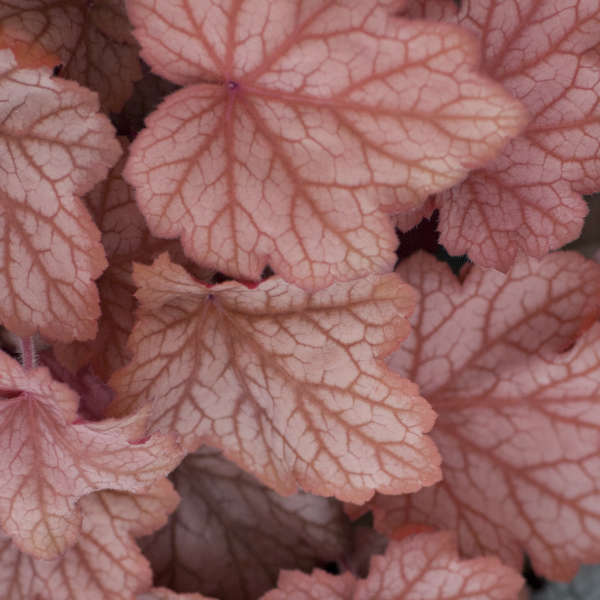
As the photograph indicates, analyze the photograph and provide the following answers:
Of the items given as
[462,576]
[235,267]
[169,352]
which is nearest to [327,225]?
[235,267]

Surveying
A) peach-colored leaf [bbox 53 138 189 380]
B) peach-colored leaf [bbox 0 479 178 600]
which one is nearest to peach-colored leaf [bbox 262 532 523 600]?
peach-colored leaf [bbox 0 479 178 600]

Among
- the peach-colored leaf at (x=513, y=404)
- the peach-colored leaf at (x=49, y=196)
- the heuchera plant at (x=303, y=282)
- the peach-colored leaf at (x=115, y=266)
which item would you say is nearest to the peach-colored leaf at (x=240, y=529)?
the heuchera plant at (x=303, y=282)

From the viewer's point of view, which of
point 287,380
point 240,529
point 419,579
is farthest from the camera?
point 240,529

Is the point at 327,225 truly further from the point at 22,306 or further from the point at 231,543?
the point at 231,543

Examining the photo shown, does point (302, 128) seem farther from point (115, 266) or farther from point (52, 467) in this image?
point (52, 467)

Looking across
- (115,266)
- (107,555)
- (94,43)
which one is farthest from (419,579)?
(94,43)

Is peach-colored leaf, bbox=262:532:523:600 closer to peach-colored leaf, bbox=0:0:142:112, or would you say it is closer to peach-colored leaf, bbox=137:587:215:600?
peach-colored leaf, bbox=137:587:215:600
